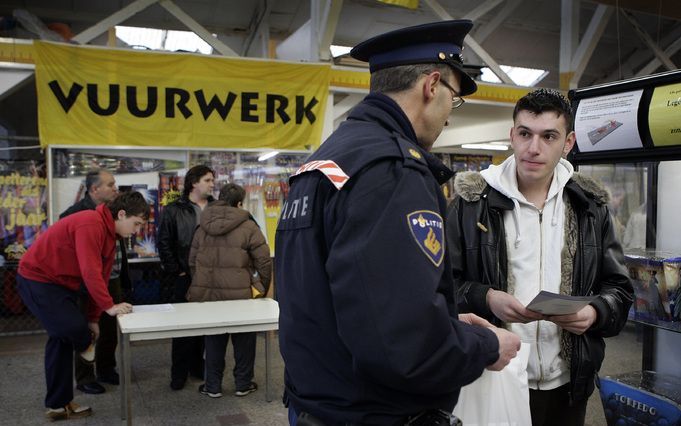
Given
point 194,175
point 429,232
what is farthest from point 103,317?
point 429,232

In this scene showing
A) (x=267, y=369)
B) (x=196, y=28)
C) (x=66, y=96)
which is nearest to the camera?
(x=267, y=369)

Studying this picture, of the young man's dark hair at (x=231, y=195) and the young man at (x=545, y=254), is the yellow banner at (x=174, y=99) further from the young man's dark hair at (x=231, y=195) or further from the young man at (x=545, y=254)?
the young man at (x=545, y=254)

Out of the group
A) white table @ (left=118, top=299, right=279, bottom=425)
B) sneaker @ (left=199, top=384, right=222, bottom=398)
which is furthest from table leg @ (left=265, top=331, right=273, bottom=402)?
sneaker @ (left=199, top=384, right=222, bottom=398)

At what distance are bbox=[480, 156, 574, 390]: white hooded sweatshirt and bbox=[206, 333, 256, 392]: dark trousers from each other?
3.00m

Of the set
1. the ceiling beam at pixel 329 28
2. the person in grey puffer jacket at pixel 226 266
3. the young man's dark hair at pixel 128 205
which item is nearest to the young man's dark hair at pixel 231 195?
the person in grey puffer jacket at pixel 226 266

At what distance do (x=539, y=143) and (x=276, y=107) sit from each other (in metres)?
4.63

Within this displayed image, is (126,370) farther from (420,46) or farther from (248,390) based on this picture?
(420,46)

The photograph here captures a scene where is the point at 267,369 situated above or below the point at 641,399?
below

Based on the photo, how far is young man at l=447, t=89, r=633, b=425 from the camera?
6.70 feet

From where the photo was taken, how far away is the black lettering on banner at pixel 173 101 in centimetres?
595

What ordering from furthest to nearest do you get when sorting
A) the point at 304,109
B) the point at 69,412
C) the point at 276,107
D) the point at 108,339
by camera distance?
the point at 304,109 → the point at 276,107 → the point at 108,339 → the point at 69,412

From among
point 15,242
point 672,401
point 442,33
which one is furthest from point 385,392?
point 15,242

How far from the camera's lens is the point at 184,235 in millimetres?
5125

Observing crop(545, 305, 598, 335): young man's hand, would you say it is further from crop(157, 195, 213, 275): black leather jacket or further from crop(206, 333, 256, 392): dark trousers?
crop(157, 195, 213, 275): black leather jacket
